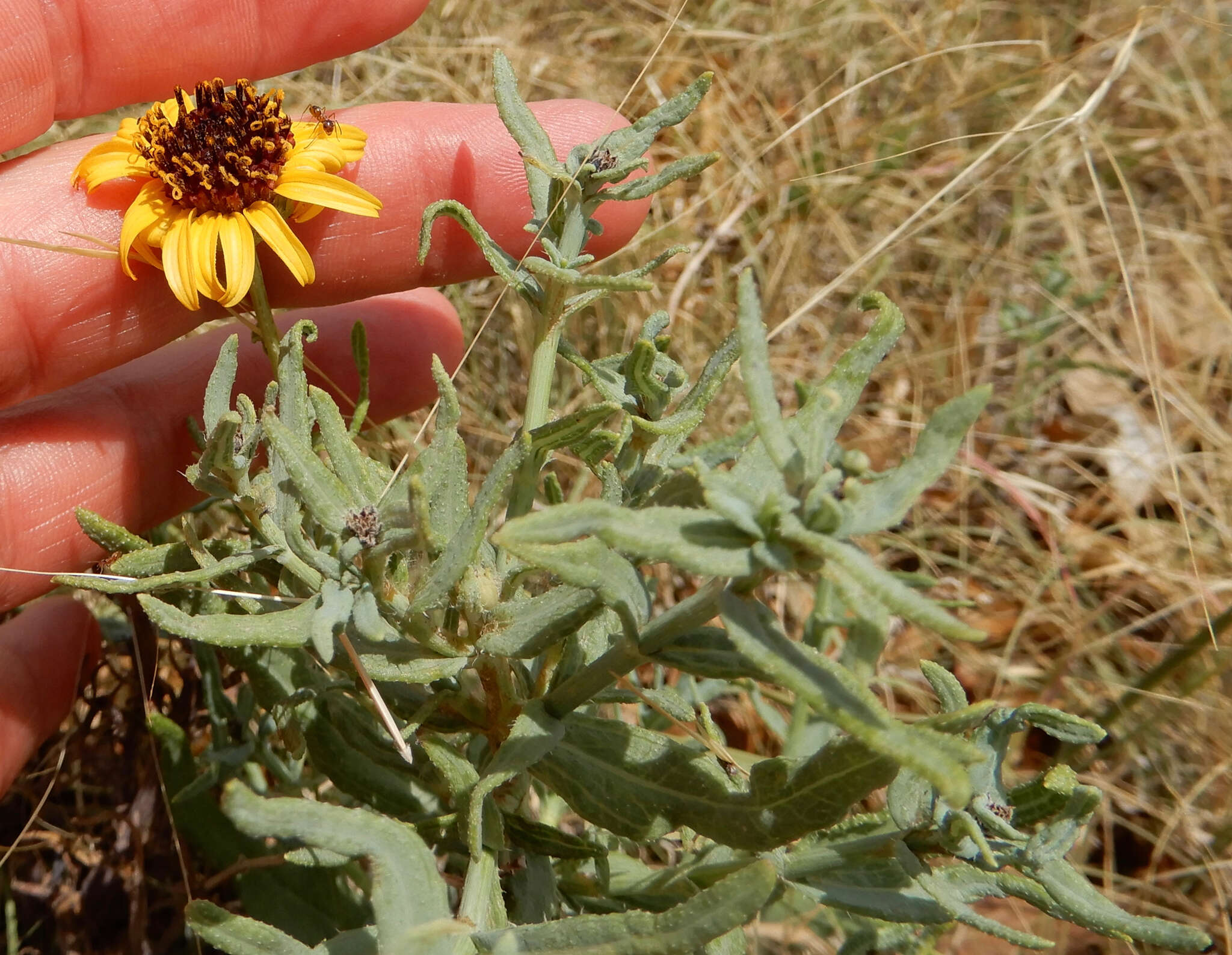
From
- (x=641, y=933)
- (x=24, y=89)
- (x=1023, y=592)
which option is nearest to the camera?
(x=641, y=933)

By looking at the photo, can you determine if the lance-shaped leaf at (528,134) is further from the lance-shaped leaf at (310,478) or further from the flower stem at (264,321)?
the lance-shaped leaf at (310,478)

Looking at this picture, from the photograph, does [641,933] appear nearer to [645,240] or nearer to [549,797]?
[549,797]

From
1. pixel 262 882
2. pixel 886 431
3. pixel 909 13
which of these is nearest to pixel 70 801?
pixel 262 882

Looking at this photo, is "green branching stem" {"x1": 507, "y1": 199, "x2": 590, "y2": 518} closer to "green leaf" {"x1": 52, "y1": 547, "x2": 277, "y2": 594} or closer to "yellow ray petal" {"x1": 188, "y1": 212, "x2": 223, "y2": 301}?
"green leaf" {"x1": 52, "y1": 547, "x2": 277, "y2": 594}

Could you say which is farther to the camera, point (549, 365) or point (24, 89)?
point (24, 89)

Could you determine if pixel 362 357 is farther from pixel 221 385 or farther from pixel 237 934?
pixel 237 934

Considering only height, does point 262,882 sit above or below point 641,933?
below

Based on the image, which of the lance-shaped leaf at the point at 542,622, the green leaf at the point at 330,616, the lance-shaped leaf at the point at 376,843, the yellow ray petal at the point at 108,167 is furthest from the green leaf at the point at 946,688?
the yellow ray petal at the point at 108,167
